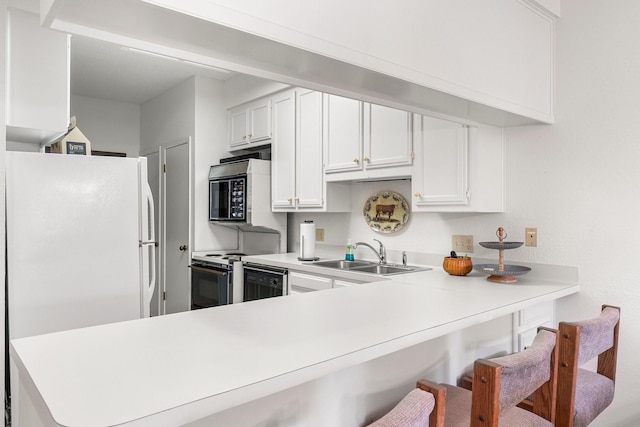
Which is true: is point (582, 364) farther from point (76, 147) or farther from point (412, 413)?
point (76, 147)

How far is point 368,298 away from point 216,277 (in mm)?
2267

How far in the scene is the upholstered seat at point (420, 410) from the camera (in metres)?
0.83

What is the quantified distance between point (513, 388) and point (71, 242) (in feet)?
7.24

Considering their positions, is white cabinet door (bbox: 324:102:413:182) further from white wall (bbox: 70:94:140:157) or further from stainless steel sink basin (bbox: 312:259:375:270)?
white wall (bbox: 70:94:140:157)

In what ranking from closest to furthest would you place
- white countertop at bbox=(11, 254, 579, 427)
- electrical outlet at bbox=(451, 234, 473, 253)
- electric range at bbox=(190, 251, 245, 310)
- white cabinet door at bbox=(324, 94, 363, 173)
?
1. white countertop at bbox=(11, 254, 579, 427)
2. electrical outlet at bbox=(451, 234, 473, 253)
3. white cabinet door at bbox=(324, 94, 363, 173)
4. electric range at bbox=(190, 251, 245, 310)

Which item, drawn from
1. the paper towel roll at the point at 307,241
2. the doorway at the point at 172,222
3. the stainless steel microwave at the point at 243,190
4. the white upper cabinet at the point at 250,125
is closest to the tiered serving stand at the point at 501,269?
the paper towel roll at the point at 307,241

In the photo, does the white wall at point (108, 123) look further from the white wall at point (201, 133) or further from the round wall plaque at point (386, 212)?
the round wall plaque at point (386, 212)

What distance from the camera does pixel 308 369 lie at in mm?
950

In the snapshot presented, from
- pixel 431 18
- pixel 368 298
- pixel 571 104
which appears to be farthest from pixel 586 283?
pixel 431 18

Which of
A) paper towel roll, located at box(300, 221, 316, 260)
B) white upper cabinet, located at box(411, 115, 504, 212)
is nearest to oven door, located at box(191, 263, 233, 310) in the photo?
paper towel roll, located at box(300, 221, 316, 260)

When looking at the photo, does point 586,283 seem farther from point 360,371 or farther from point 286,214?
point 286,214

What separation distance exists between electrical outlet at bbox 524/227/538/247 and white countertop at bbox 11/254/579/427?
678 millimetres

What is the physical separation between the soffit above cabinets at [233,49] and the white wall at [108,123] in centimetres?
429

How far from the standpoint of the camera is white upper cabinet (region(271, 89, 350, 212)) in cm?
329
